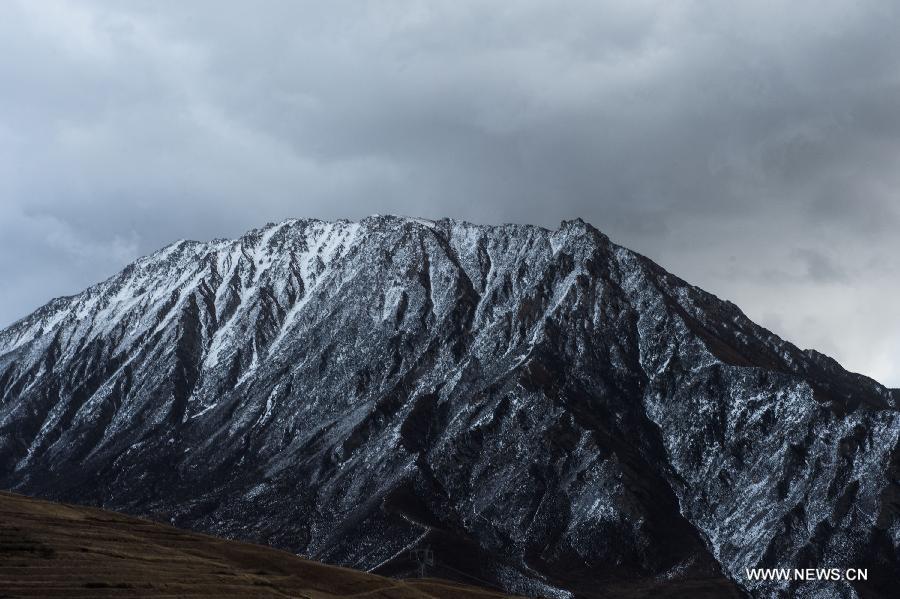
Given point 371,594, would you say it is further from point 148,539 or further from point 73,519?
point 73,519

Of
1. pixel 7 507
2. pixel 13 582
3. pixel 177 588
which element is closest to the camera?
pixel 13 582

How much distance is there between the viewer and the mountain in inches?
4596

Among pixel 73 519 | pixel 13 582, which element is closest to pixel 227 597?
pixel 13 582

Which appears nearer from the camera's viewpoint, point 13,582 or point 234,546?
point 13,582

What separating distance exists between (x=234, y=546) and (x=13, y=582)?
6794cm

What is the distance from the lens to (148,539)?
164 meters

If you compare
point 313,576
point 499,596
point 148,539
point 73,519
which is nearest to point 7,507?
point 73,519

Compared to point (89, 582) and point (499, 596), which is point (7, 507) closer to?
point (89, 582)

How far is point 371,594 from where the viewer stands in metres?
158

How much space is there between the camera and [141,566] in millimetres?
131250

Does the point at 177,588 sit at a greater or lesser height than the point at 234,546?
lesser

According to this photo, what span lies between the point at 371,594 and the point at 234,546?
3157 cm

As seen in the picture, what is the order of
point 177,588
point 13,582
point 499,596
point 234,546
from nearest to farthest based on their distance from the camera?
point 13,582
point 177,588
point 234,546
point 499,596

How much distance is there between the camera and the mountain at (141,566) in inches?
4596
